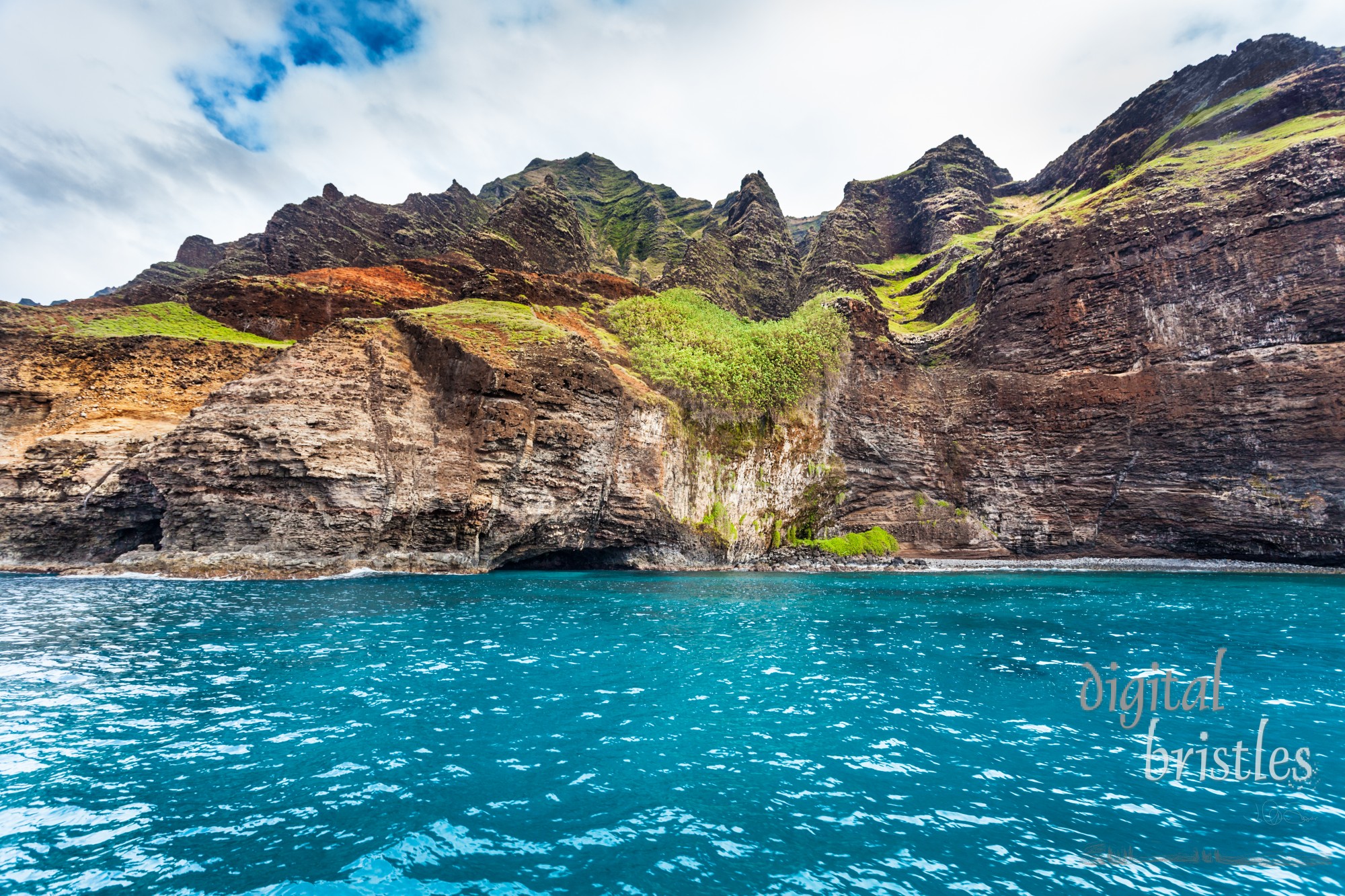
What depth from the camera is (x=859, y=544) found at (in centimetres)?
3803

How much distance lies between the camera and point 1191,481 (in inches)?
1389

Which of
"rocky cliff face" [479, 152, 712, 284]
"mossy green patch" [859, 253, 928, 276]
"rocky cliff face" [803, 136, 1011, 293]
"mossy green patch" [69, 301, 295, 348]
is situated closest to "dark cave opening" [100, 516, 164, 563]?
"mossy green patch" [69, 301, 295, 348]

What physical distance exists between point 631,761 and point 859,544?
34.2m

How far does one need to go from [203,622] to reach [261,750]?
1074 cm

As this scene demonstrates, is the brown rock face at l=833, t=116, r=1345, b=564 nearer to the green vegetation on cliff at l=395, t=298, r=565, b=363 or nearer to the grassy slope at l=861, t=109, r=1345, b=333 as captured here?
the grassy slope at l=861, t=109, r=1345, b=333

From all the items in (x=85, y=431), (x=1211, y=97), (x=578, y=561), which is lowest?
(x=578, y=561)

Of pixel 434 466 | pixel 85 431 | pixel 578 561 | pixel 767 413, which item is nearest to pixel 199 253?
pixel 85 431

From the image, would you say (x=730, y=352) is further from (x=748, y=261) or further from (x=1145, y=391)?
(x=748, y=261)

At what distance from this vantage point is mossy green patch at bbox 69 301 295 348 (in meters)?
33.3

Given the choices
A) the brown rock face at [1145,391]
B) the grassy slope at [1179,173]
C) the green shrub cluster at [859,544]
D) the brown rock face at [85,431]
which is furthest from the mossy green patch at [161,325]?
the grassy slope at [1179,173]

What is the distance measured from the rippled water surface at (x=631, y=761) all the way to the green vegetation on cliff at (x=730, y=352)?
23700 mm

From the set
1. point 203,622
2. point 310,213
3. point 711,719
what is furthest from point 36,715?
point 310,213

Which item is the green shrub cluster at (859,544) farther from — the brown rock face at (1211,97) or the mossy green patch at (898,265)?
the brown rock face at (1211,97)

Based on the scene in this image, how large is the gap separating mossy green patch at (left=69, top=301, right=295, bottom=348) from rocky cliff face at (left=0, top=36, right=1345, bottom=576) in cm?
83
